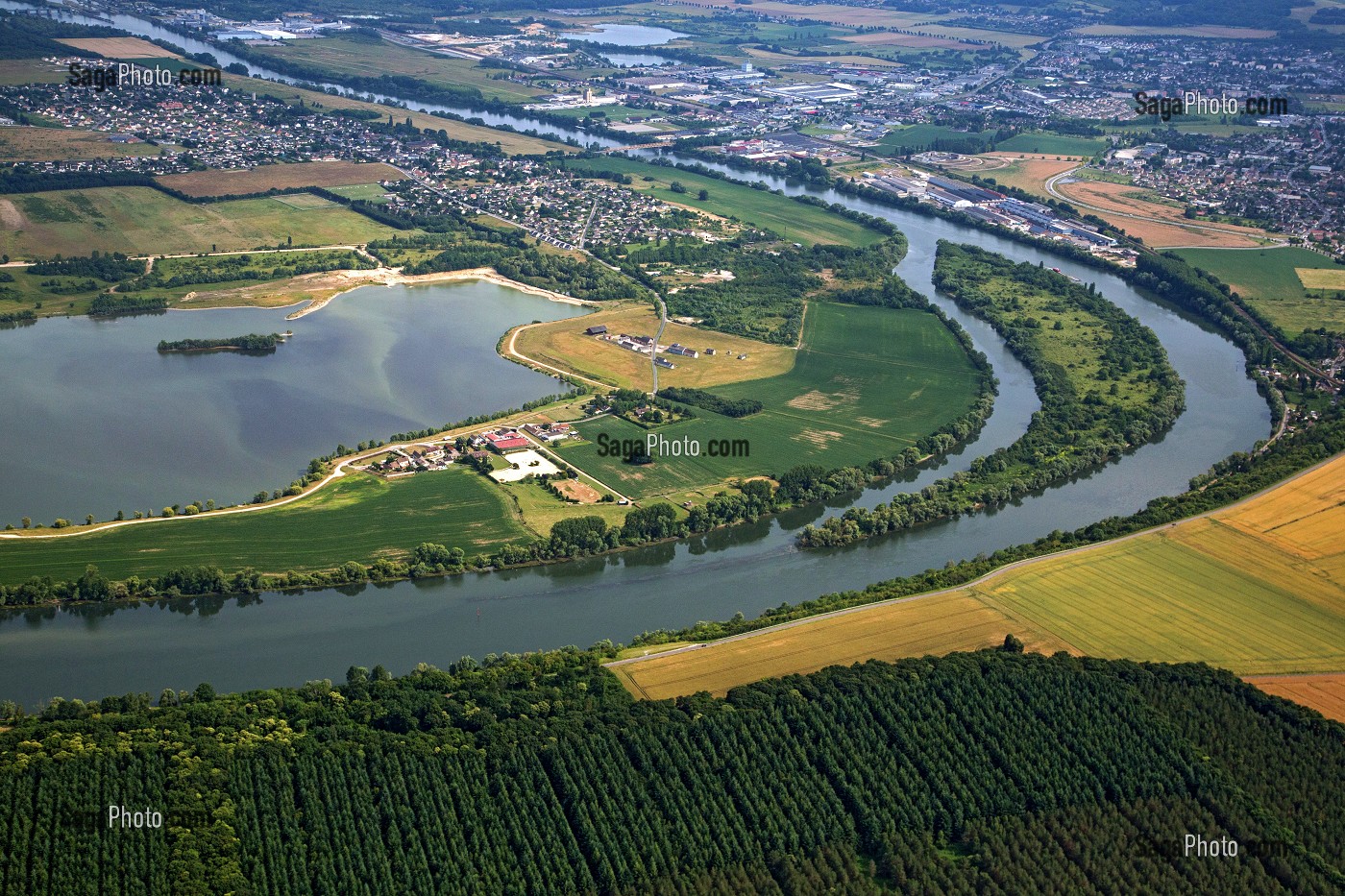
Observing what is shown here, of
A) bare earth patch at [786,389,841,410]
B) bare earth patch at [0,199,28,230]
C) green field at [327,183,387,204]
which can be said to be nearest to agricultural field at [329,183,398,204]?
green field at [327,183,387,204]

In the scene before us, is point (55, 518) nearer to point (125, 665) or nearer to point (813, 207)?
point (125, 665)

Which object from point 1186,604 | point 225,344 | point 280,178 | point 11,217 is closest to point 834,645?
point 1186,604

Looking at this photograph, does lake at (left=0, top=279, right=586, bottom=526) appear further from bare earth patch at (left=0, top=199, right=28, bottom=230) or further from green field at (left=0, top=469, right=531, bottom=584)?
bare earth patch at (left=0, top=199, right=28, bottom=230)

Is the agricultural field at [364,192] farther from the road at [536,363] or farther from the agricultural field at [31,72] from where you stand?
the agricultural field at [31,72]

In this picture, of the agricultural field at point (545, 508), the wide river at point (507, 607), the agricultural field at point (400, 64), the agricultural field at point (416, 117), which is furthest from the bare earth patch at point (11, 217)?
the agricultural field at point (400, 64)

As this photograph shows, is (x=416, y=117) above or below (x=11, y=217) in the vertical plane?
above

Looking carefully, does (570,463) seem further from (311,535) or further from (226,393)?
(226,393)

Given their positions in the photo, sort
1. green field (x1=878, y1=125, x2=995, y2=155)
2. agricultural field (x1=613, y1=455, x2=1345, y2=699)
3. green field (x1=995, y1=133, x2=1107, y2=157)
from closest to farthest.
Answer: agricultural field (x1=613, y1=455, x2=1345, y2=699)
green field (x1=995, y1=133, x2=1107, y2=157)
green field (x1=878, y1=125, x2=995, y2=155)
